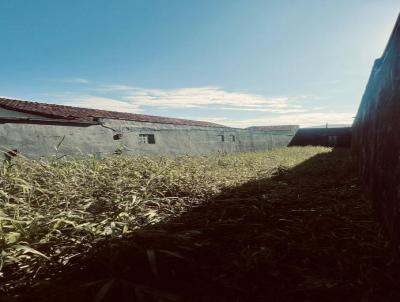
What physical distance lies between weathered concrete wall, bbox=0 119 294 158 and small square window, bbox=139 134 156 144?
0.12 metres

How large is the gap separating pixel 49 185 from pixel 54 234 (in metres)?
1.83

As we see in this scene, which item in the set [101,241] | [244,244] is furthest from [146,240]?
[244,244]

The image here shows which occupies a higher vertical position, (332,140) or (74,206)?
(332,140)

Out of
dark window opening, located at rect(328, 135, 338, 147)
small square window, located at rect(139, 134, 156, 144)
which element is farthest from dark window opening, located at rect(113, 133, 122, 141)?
dark window opening, located at rect(328, 135, 338, 147)

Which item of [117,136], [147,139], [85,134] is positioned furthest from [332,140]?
[85,134]

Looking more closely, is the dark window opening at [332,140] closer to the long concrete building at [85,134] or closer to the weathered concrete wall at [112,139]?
the weathered concrete wall at [112,139]

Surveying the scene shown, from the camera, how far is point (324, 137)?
79.4 ft

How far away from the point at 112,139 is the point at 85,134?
996 millimetres

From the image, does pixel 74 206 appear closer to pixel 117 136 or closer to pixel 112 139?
pixel 112 139

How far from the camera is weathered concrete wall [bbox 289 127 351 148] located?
73.0ft

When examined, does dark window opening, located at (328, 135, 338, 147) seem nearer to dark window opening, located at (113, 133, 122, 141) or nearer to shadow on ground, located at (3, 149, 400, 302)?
dark window opening, located at (113, 133, 122, 141)

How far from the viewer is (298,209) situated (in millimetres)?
3459

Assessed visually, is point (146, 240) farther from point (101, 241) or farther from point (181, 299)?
point (181, 299)

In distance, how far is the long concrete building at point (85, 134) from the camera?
23.4 ft
